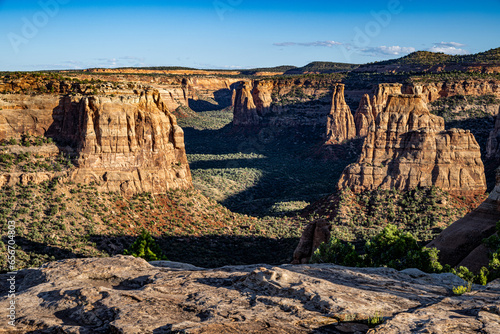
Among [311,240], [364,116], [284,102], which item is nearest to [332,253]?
[311,240]

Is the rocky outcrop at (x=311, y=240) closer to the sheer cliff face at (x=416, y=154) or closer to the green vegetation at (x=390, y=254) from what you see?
the green vegetation at (x=390, y=254)

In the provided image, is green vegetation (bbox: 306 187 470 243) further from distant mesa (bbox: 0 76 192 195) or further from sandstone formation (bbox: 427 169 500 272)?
distant mesa (bbox: 0 76 192 195)

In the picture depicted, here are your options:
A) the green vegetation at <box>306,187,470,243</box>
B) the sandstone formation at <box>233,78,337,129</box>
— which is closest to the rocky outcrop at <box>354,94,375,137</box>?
the sandstone formation at <box>233,78,337,129</box>

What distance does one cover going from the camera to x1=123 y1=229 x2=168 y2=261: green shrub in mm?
40969

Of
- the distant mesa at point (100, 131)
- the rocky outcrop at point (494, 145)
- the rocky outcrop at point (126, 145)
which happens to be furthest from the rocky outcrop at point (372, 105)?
the distant mesa at point (100, 131)

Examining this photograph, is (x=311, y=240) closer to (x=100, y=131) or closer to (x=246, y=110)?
(x=100, y=131)

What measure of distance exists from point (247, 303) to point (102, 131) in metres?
38.8

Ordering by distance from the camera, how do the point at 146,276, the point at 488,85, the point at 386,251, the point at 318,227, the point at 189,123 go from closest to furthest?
the point at 146,276 < the point at 386,251 < the point at 318,227 < the point at 488,85 < the point at 189,123

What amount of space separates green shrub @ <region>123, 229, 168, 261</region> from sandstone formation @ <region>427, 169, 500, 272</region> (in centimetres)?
2460

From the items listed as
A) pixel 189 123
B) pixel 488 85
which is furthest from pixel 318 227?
pixel 189 123

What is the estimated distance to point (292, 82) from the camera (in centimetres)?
15838

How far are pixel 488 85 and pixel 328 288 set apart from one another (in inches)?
4617

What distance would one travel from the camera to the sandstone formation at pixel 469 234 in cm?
3622

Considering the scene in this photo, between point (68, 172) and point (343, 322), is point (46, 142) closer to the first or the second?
point (68, 172)
